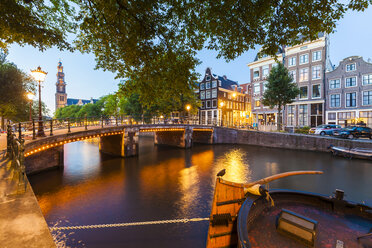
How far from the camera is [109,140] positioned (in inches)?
771

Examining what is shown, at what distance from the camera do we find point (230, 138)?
28766 millimetres

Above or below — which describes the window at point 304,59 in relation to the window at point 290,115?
above

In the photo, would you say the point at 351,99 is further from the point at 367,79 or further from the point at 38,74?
the point at 38,74

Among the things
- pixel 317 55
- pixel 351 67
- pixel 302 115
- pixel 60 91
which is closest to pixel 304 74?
pixel 317 55

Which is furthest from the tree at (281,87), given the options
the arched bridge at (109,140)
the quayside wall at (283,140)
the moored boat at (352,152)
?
the arched bridge at (109,140)

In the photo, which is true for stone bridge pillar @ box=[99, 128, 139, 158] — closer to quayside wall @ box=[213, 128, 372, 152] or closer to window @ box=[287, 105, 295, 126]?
quayside wall @ box=[213, 128, 372, 152]

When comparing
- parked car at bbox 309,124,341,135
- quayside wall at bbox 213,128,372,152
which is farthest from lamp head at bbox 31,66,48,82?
parked car at bbox 309,124,341,135

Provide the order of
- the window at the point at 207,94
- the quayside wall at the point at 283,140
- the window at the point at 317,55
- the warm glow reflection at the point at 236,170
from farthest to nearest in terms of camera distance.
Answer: the window at the point at 207,94 → the window at the point at 317,55 → the quayside wall at the point at 283,140 → the warm glow reflection at the point at 236,170

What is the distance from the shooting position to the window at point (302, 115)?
3038 cm

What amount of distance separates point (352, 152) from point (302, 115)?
51.0ft

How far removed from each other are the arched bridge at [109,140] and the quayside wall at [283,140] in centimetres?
235

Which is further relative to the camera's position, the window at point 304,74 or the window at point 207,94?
the window at point 207,94

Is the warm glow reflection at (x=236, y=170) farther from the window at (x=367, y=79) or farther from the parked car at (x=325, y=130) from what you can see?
the window at (x=367, y=79)

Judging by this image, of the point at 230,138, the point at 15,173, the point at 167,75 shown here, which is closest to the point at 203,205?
the point at 167,75
